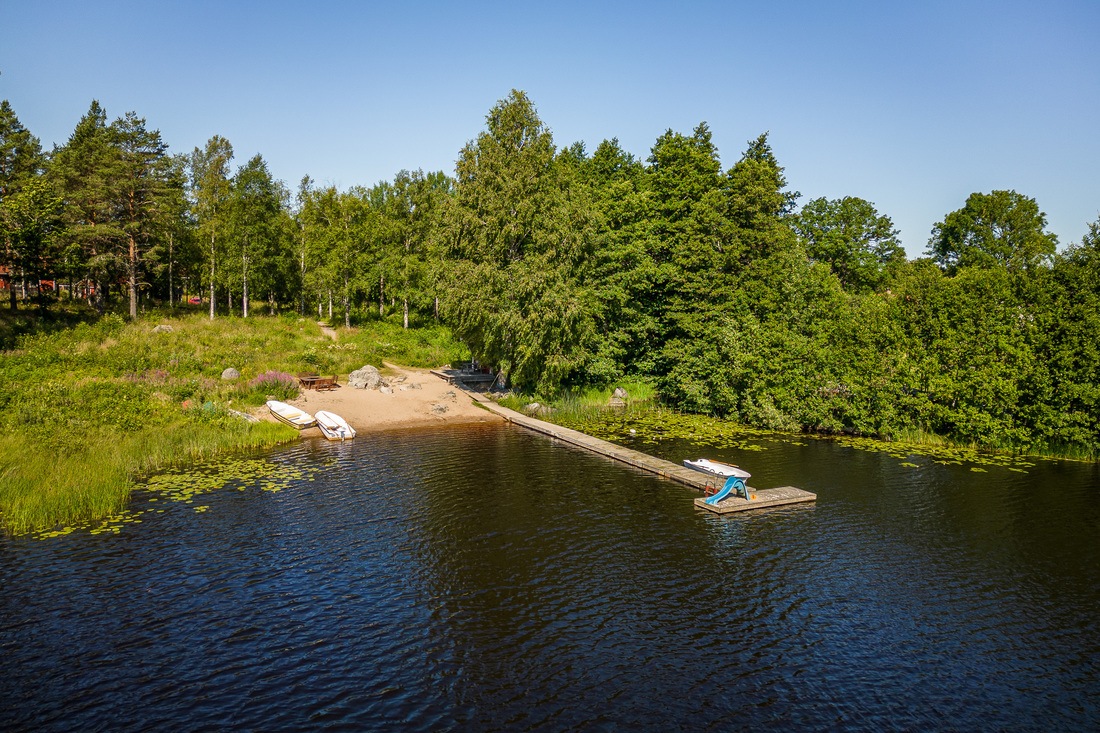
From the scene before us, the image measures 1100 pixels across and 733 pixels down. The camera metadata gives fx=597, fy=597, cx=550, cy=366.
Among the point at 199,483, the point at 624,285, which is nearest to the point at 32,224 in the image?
the point at 199,483

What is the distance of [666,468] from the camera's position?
92.6 feet

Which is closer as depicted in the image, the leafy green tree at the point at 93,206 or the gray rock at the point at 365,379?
the gray rock at the point at 365,379

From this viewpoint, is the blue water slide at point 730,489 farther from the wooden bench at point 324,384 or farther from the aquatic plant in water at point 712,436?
the wooden bench at point 324,384

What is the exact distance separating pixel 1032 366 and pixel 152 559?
3934cm

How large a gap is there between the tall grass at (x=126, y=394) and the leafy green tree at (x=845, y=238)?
42.4 metres

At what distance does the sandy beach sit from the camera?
133 ft

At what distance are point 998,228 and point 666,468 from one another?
7060 cm

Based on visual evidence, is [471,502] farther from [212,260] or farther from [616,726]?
[212,260]

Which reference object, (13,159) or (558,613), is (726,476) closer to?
(558,613)

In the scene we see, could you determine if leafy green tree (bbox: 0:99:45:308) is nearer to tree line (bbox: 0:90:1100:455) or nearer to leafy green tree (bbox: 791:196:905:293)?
tree line (bbox: 0:90:1100:455)

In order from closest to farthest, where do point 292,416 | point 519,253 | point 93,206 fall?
point 292,416 → point 519,253 → point 93,206

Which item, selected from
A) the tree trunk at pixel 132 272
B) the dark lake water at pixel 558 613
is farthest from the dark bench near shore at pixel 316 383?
the tree trunk at pixel 132 272

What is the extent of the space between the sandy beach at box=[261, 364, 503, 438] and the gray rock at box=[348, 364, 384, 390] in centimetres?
63

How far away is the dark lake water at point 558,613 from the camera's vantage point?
11.6 metres
